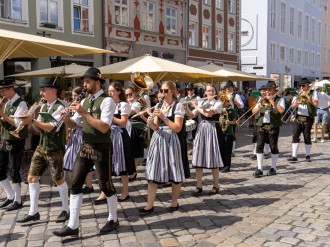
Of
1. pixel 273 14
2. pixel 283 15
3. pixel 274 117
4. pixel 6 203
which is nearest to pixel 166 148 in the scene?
pixel 6 203

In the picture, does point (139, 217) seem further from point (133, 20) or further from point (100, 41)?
point (133, 20)

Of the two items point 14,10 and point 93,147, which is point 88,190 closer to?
point 93,147

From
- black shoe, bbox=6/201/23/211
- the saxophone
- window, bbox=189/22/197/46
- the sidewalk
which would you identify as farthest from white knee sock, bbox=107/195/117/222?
window, bbox=189/22/197/46

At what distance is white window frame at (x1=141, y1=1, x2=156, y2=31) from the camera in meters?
21.9

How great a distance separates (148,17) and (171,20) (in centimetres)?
221

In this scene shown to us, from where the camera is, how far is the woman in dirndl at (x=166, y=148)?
5176mm

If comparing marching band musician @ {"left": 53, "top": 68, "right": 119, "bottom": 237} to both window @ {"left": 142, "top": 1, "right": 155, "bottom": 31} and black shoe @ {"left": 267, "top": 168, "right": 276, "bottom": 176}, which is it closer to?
black shoe @ {"left": 267, "top": 168, "right": 276, "bottom": 176}

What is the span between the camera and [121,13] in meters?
20.4

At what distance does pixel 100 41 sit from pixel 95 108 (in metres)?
15.5

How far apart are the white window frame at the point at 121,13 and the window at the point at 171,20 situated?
361 cm

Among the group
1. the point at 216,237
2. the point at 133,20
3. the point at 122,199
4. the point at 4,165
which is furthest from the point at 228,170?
the point at 133,20

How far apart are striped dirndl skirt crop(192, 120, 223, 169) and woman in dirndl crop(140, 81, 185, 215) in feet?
3.58

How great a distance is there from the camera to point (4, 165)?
5656 millimetres

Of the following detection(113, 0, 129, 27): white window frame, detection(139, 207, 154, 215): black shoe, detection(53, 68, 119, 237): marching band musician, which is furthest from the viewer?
detection(113, 0, 129, 27): white window frame
